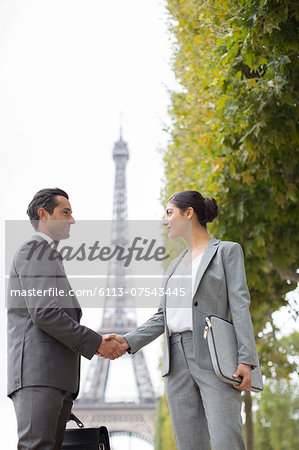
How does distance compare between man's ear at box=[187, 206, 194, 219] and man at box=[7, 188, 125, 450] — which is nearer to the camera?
man at box=[7, 188, 125, 450]

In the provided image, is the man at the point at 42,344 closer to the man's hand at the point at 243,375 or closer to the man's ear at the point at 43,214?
the man's ear at the point at 43,214

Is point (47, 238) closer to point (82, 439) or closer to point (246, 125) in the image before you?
point (82, 439)

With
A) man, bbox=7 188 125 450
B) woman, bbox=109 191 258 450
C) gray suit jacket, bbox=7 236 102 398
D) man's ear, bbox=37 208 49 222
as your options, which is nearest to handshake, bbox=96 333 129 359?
man, bbox=7 188 125 450

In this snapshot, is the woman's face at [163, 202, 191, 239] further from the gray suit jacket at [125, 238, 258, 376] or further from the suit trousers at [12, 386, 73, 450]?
the suit trousers at [12, 386, 73, 450]

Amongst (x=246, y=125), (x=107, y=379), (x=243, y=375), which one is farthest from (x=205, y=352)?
(x=107, y=379)

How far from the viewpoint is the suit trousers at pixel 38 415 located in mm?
3318

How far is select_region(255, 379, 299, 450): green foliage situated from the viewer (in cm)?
2708

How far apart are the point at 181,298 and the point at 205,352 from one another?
398 millimetres

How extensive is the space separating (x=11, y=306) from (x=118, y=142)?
42.8m

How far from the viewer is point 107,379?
37500mm

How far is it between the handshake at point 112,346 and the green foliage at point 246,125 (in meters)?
2.89

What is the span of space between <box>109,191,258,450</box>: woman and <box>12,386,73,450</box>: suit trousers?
27.6 inches

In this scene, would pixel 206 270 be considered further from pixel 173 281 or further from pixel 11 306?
pixel 11 306

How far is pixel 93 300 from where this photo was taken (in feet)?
21.4
